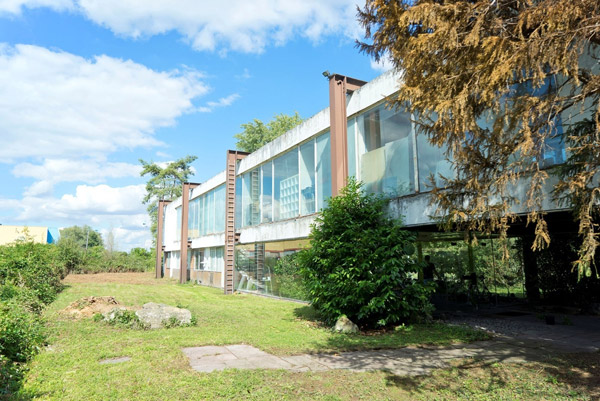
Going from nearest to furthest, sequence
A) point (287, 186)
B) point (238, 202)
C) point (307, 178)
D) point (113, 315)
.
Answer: point (113, 315), point (307, 178), point (287, 186), point (238, 202)

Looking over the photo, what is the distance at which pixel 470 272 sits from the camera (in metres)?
13.8

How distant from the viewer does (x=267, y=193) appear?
690 inches

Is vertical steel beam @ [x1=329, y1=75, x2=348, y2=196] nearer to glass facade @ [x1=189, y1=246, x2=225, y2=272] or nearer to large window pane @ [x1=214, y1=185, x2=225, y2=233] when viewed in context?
large window pane @ [x1=214, y1=185, x2=225, y2=233]

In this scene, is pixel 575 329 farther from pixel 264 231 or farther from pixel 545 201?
pixel 264 231

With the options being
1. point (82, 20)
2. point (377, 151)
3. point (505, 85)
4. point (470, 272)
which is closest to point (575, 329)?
point (470, 272)

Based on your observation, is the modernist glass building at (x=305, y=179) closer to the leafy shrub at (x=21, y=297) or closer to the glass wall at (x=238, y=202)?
the glass wall at (x=238, y=202)

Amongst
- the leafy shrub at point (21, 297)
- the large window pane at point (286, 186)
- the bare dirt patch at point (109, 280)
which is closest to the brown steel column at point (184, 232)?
the bare dirt patch at point (109, 280)

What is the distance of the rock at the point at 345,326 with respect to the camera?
880cm

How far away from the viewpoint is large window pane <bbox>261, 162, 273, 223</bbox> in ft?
56.0

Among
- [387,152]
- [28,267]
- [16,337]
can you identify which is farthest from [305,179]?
[16,337]

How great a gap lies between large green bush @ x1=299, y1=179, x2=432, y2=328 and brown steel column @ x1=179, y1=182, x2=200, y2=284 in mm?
19484

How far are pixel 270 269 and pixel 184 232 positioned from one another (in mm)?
13590

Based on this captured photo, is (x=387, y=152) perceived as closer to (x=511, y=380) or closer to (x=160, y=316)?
(x=511, y=380)

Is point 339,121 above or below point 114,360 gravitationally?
above
